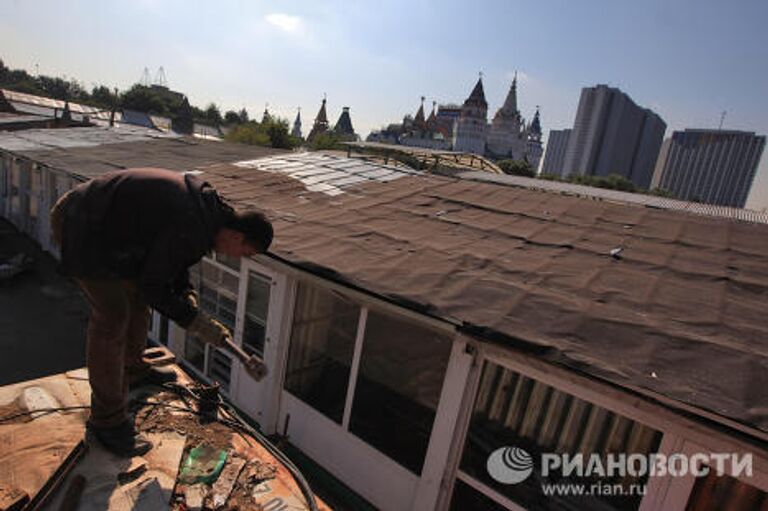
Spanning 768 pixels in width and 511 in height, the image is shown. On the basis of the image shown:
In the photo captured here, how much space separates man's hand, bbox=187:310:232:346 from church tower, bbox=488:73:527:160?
11226 centimetres

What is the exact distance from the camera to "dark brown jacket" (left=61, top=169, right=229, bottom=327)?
2.31 m

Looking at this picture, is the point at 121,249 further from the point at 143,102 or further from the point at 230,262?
the point at 143,102

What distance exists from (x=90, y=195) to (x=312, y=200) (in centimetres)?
451

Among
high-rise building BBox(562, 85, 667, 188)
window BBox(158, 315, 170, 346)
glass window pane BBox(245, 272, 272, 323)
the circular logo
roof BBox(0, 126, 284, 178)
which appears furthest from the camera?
high-rise building BBox(562, 85, 667, 188)

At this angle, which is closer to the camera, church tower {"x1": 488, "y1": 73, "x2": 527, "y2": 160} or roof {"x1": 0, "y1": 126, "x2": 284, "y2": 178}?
roof {"x1": 0, "y1": 126, "x2": 284, "y2": 178}

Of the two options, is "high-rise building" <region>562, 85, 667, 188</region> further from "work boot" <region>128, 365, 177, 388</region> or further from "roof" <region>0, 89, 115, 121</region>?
"work boot" <region>128, 365, 177, 388</region>

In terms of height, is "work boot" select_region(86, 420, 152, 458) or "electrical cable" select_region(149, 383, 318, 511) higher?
"work boot" select_region(86, 420, 152, 458)

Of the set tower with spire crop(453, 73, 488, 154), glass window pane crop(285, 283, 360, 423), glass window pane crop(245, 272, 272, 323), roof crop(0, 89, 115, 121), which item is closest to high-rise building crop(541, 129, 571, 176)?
tower with spire crop(453, 73, 488, 154)

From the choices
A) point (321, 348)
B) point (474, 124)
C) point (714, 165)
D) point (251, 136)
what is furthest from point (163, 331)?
point (714, 165)

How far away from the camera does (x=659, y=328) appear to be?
10.8ft

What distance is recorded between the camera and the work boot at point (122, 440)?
2320mm

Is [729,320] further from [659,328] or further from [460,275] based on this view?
[460,275]

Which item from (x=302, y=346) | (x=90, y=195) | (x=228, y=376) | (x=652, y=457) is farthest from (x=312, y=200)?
(x=652, y=457)

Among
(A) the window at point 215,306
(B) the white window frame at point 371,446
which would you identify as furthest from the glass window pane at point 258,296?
(B) the white window frame at point 371,446
